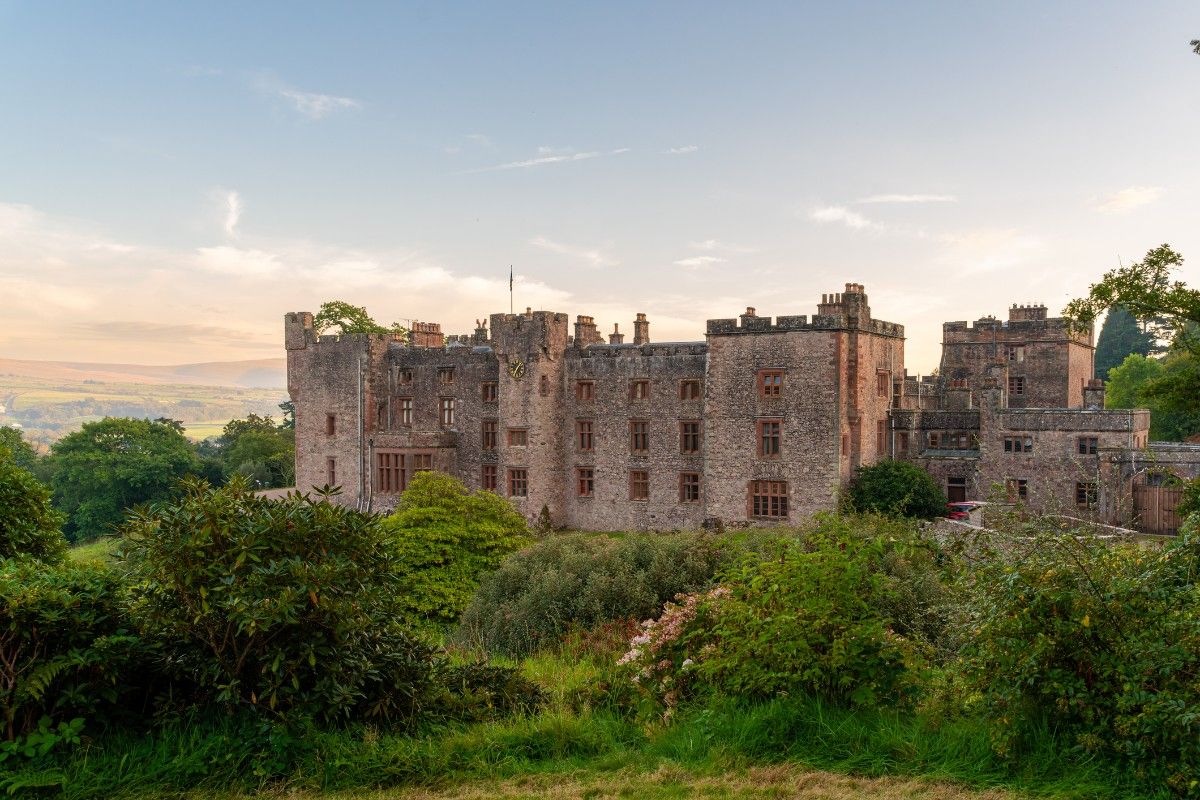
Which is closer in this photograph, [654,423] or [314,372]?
[654,423]

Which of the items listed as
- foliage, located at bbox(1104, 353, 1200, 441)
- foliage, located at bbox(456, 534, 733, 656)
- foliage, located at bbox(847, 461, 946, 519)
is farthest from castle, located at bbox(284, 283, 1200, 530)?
foliage, located at bbox(456, 534, 733, 656)

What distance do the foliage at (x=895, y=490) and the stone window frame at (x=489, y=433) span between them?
14.3 metres

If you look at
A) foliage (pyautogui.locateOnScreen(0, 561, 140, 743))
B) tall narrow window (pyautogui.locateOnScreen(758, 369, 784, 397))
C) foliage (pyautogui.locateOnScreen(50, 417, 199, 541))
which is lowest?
foliage (pyautogui.locateOnScreen(50, 417, 199, 541))

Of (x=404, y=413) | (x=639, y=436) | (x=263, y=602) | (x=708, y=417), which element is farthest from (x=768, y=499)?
(x=263, y=602)

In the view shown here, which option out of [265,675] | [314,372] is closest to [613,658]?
[265,675]

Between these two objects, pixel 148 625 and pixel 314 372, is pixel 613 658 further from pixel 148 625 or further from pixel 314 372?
pixel 314 372

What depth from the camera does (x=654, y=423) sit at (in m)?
35.1

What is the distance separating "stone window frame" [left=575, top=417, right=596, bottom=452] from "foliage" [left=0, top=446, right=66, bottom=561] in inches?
965

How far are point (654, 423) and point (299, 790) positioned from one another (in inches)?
1110

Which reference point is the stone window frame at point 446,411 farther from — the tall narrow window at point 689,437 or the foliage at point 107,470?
the foliage at point 107,470

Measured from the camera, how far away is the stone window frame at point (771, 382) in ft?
104

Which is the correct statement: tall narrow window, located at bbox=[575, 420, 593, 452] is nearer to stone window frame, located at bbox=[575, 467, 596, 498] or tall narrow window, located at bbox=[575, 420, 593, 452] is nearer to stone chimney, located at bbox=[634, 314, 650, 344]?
stone window frame, located at bbox=[575, 467, 596, 498]

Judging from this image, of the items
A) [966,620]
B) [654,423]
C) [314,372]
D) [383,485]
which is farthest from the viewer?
[314,372]

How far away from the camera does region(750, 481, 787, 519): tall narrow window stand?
31.6 metres
